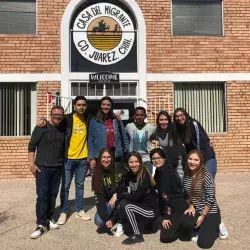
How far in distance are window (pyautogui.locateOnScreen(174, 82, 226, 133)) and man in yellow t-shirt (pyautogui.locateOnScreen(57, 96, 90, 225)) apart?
16.1ft

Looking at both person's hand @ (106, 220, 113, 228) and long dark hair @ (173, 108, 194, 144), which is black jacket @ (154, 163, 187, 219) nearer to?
long dark hair @ (173, 108, 194, 144)

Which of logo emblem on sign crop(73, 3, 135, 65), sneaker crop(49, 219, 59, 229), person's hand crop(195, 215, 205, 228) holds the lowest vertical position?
sneaker crop(49, 219, 59, 229)

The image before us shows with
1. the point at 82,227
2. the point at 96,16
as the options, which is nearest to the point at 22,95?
the point at 96,16

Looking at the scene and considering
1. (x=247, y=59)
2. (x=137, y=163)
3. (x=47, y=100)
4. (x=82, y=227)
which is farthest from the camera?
(x=247, y=59)

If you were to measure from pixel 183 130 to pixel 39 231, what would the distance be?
2374 mm

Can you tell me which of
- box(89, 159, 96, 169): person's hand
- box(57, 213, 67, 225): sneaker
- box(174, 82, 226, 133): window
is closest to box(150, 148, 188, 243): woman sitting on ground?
box(89, 159, 96, 169): person's hand

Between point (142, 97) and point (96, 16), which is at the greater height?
point (96, 16)

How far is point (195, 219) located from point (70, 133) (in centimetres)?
212

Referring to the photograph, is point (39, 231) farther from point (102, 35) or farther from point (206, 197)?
point (102, 35)

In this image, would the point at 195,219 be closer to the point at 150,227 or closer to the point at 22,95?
the point at 150,227

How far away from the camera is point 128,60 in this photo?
9.46m

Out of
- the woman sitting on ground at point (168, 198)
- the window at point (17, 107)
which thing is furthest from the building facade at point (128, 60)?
the woman sitting on ground at point (168, 198)

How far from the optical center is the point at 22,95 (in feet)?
30.4

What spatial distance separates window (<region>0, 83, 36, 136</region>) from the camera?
30.1 feet
